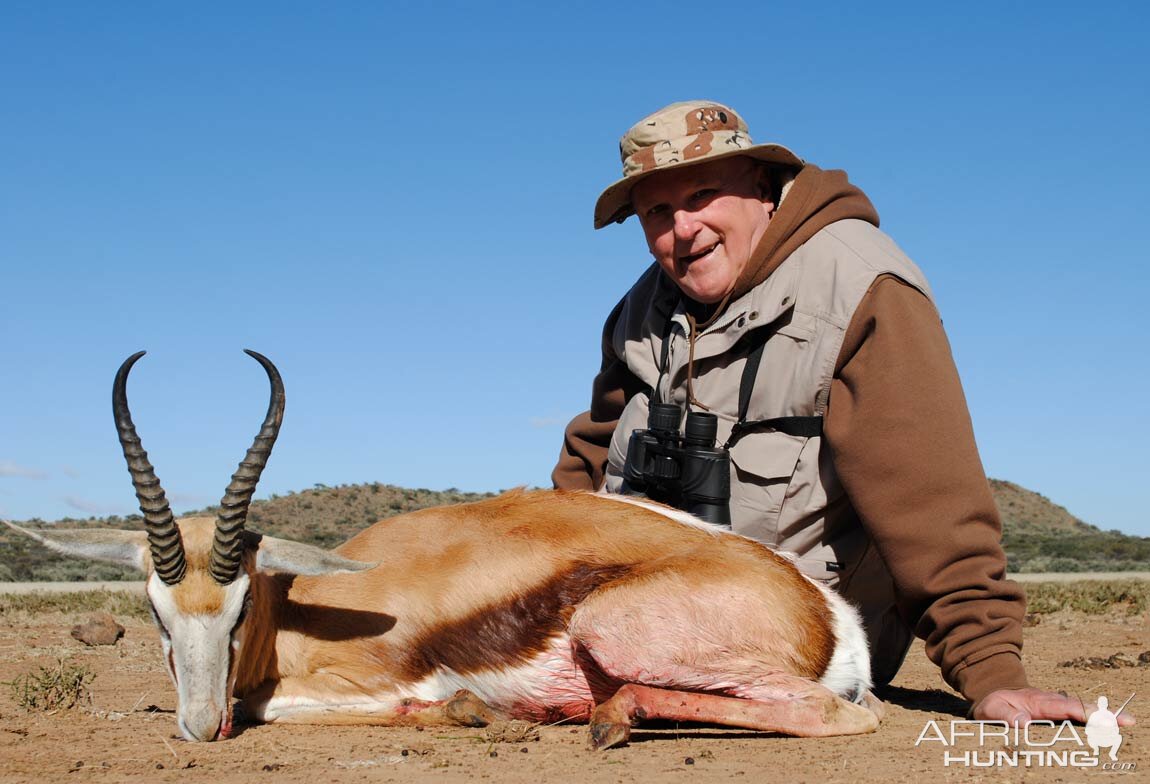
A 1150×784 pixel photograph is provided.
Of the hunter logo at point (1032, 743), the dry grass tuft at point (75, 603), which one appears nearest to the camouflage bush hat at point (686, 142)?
the hunter logo at point (1032, 743)

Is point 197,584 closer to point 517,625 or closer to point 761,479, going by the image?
point 517,625

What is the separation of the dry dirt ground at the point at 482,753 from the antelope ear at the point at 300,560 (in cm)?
77

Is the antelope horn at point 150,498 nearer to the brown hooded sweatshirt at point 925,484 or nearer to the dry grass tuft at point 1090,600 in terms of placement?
the brown hooded sweatshirt at point 925,484

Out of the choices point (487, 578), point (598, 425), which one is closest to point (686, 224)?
point (598, 425)

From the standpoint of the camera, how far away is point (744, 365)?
6.43 metres

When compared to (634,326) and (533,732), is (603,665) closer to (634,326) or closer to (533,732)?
(533,732)

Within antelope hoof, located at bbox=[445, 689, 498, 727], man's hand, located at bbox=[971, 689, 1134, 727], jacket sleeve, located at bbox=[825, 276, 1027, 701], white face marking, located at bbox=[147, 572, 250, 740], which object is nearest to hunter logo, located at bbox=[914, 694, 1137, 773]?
man's hand, located at bbox=[971, 689, 1134, 727]

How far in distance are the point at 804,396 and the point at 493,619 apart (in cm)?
200

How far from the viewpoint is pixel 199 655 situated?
534cm

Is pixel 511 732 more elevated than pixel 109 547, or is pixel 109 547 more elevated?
pixel 109 547

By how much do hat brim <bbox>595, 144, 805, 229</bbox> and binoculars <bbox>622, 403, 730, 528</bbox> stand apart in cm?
135

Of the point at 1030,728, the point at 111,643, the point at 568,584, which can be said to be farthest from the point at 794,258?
the point at 111,643

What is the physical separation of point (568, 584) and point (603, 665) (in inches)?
16.8

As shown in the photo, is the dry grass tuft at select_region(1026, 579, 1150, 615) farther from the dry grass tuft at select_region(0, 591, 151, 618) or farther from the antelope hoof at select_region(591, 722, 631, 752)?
the dry grass tuft at select_region(0, 591, 151, 618)
